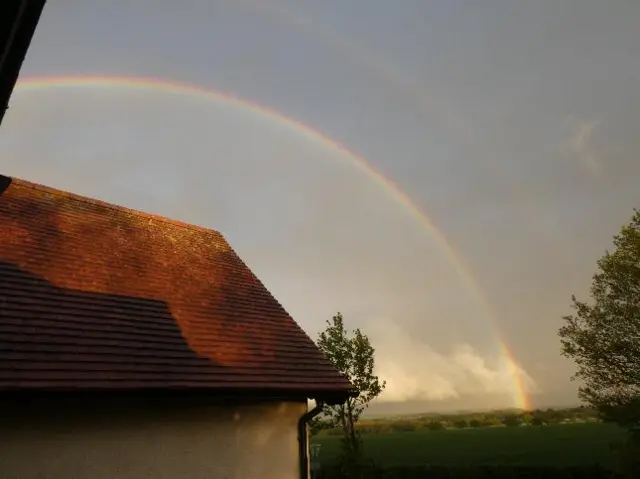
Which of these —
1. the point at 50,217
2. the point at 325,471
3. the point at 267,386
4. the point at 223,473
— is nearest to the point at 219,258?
the point at 50,217

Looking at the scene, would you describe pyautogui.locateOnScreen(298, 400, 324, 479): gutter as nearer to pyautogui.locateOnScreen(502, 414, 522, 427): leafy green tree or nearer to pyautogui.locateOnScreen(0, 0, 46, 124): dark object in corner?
pyautogui.locateOnScreen(0, 0, 46, 124): dark object in corner

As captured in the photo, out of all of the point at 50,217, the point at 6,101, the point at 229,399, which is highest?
the point at 50,217

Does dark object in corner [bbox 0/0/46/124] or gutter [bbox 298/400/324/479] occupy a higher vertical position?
dark object in corner [bbox 0/0/46/124]

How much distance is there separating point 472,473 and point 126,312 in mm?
18064

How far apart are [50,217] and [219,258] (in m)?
4.05

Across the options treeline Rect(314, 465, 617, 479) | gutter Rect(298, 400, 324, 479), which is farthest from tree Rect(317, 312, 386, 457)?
gutter Rect(298, 400, 324, 479)

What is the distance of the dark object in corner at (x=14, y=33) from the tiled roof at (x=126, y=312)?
14.0 ft

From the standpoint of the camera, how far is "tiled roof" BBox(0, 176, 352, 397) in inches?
264

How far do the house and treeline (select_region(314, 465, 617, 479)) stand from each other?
42.3ft

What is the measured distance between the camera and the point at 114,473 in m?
6.39

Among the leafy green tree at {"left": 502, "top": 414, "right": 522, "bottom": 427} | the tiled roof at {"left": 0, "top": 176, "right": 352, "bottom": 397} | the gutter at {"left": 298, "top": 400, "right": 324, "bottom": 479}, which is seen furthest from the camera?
the leafy green tree at {"left": 502, "top": 414, "right": 522, "bottom": 427}

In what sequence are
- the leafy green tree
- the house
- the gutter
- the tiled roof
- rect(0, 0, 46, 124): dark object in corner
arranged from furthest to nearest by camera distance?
the leafy green tree, the gutter, the tiled roof, the house, rect(0, 0, 46, 124): dark object in corner

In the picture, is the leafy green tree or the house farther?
the leafy green tree

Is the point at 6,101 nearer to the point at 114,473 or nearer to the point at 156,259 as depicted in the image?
the point at 114,473
